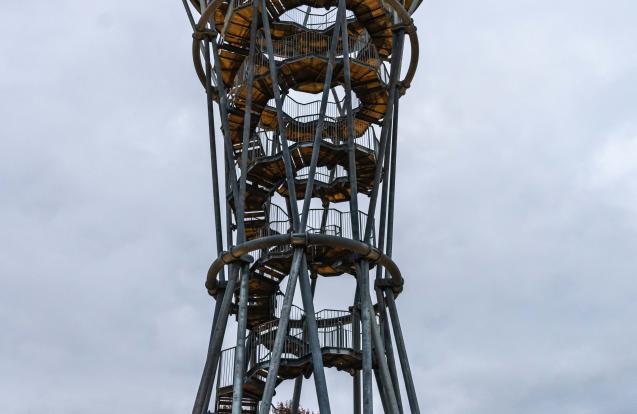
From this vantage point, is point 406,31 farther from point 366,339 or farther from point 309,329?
point 309,329

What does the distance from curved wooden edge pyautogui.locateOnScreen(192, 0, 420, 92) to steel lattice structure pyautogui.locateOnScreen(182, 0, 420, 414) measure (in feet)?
0.17

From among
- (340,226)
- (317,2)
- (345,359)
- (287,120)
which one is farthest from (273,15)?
(345,359)

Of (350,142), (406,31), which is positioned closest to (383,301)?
(350,142)

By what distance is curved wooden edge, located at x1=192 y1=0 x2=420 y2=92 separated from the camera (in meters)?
30.5

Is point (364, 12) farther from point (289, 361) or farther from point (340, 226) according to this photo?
point (289, 361)

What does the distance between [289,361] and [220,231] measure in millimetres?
4312

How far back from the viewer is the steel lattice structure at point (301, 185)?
90.3 feet

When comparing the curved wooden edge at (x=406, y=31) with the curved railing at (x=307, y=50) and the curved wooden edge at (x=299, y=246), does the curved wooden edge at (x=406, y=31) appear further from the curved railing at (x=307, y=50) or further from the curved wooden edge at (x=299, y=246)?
the curved wooden edge at (x=299, y=246)

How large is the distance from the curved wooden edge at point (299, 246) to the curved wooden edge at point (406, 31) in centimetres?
693

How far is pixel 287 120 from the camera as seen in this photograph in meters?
32.2

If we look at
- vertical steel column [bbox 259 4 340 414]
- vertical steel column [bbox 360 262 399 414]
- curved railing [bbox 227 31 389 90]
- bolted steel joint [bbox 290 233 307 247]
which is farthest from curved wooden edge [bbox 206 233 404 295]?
curved railing [bbox 227 31 389 90]

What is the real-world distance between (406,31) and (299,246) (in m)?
8.21

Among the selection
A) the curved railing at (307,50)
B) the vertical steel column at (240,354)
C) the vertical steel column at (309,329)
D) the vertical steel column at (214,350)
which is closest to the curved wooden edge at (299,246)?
the vertical steel column at (309,329)

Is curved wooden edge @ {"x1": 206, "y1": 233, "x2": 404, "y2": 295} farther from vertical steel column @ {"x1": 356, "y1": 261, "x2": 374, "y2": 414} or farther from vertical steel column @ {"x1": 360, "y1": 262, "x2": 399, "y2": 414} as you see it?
vertical steel column @ {"x1": 360, "y1": 262, "x2": 399, "y2": 414}
